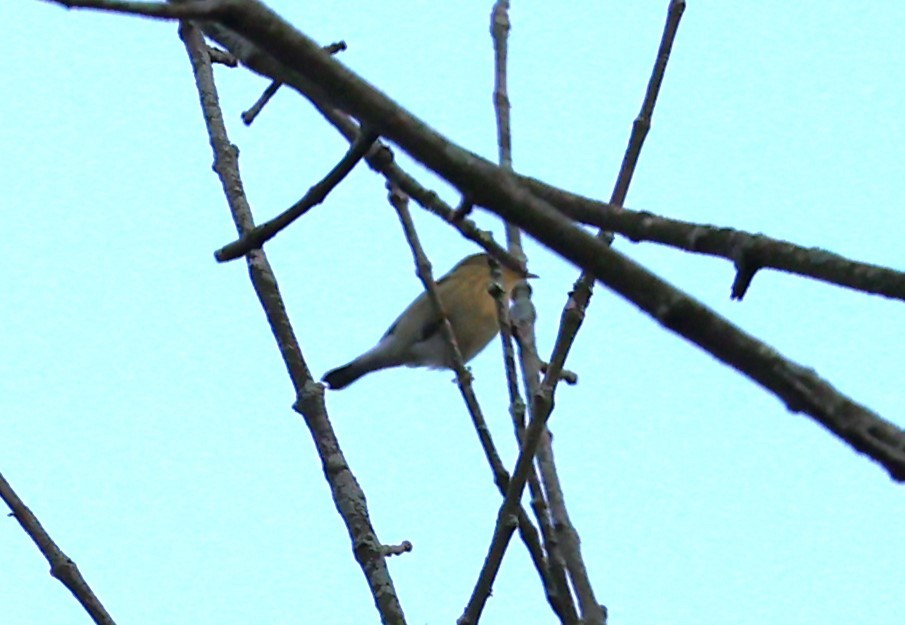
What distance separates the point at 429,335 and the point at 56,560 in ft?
15.3

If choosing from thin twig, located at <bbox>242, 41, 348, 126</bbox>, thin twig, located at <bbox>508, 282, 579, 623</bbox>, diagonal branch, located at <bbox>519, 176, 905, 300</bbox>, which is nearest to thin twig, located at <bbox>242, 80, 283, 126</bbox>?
thin twig, located at <bbox>242, 41, 348, 126</bbox>

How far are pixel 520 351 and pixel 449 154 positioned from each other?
7.09 feet

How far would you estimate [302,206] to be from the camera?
7.60 ft

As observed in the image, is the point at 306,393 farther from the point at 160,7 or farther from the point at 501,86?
the point at 160,7

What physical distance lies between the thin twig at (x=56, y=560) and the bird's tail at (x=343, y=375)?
467 centimetres

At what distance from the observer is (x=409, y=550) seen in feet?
11.4

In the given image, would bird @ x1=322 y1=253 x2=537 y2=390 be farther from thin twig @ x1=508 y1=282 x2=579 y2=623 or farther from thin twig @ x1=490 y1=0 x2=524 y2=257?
thin twig @ x1=490 y1=0 x2=524 y2=257

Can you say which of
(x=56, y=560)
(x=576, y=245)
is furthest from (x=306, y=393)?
(x=576, y=245)

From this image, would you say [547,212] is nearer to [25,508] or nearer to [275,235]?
[275,235]

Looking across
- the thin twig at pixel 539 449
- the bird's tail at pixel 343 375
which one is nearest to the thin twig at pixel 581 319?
the thin twig at pixel 539 449

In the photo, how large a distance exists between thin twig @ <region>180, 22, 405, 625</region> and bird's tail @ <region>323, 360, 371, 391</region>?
12.6ft

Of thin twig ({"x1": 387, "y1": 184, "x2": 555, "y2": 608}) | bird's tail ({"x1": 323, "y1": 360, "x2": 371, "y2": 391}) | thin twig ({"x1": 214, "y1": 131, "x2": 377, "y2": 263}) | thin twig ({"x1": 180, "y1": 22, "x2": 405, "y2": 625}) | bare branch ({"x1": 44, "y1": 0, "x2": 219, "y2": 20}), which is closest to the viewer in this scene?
bare branch ({"x1": 44, "y1": 0, "x2": 219, "y2": 20})

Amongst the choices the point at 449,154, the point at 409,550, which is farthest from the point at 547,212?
the point at 409,550

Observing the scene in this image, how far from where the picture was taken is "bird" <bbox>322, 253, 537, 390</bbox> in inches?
301
